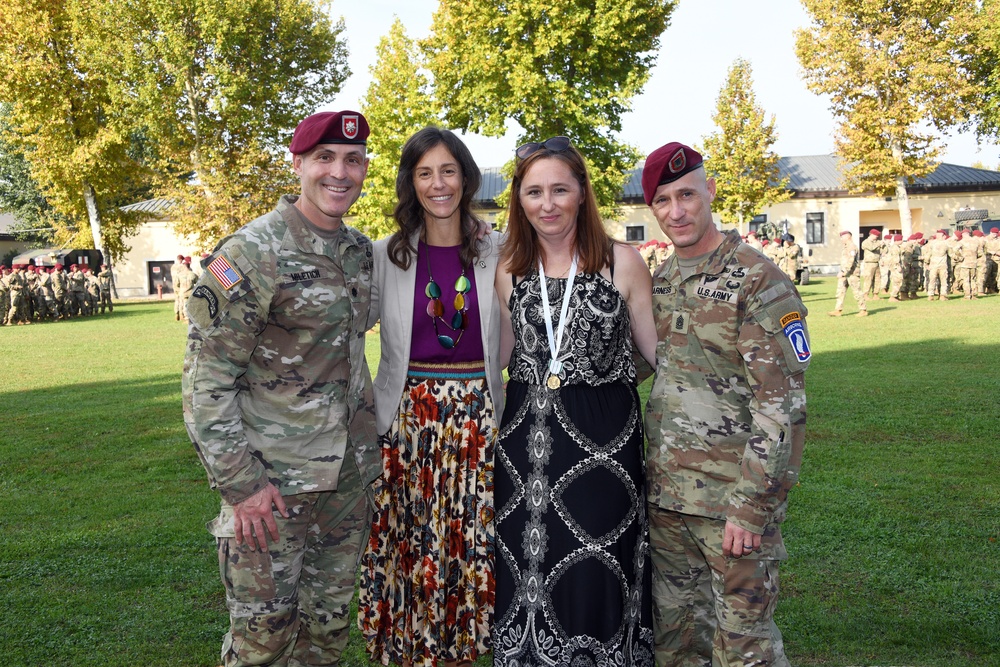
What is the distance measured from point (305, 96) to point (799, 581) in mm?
37362

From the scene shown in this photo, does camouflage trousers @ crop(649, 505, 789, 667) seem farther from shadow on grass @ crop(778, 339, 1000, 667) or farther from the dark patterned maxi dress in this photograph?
shadow on grass @ crop(778, 339, 1000, 667)

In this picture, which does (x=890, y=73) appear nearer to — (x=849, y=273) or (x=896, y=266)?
(x=896, y=266)

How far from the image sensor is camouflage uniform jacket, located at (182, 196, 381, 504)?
3055 mm

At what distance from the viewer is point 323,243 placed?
3.34 metres

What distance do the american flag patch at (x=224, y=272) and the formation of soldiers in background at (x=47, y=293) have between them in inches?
1244

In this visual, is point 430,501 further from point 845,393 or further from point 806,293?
point 806,293

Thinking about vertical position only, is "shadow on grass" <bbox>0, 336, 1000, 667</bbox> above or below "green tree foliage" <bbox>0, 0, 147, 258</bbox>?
below

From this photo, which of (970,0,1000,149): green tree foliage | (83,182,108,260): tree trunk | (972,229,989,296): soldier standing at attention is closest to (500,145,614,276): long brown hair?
(972,229,989,296): soldier standing at attention

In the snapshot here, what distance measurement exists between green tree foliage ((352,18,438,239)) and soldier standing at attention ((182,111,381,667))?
21871 millimetres

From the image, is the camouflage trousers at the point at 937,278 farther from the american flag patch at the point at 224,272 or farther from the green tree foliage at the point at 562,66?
the american flag patch at the point at 224,272

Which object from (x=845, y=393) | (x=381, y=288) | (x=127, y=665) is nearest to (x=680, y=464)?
(x=381, y=288)

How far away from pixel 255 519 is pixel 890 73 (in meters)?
41.4

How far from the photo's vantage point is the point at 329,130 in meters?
3.31

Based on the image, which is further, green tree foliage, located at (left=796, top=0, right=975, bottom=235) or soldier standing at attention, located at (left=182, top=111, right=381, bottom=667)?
green tree foliage, located at (left=796, top=0, right=975, bottom=235)
